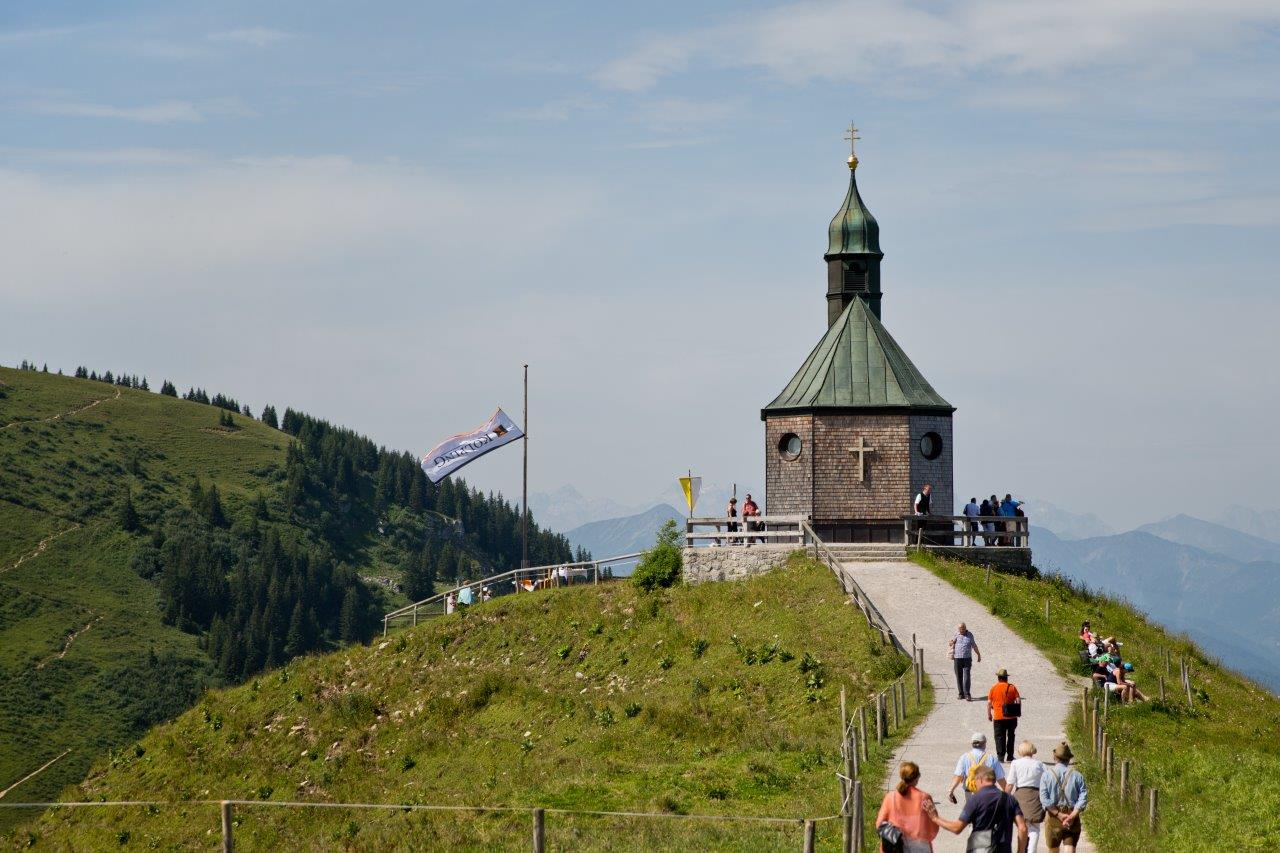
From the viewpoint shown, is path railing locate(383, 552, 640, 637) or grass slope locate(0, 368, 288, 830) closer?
path railing locate(383, 552, 640, 637)

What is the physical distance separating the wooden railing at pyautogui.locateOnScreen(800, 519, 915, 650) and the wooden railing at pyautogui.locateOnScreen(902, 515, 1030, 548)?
2.66m

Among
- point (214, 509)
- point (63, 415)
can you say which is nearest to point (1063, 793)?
point (214, 509)

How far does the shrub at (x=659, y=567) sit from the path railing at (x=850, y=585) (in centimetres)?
389

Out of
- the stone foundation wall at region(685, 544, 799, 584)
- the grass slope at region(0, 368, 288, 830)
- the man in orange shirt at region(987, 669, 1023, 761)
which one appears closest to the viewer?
the man in orange shirt at region(987, 669, 1023, 761)

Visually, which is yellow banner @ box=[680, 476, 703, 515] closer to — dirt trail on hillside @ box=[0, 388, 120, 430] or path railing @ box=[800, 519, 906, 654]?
path railing @ box=[800, 519, 906, 654]

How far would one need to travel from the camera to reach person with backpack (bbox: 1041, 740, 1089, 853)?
849 inches

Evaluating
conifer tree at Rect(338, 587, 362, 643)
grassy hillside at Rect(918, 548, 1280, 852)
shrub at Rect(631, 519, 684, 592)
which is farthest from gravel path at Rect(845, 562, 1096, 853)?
conifer tree at Rect(338, 587, 362, 643)

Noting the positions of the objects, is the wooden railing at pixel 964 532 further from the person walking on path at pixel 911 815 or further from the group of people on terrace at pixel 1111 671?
the person walking on path at pixel 911 815

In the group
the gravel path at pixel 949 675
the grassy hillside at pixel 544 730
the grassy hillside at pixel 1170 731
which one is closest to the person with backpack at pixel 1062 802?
the gravel path at pixel 949 675

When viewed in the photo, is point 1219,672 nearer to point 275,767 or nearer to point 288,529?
point 275,767

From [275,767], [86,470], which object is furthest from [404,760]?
[86,470]

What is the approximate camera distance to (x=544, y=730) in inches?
1642

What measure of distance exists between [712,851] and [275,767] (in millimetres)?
25453

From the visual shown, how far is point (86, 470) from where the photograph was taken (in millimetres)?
163750
